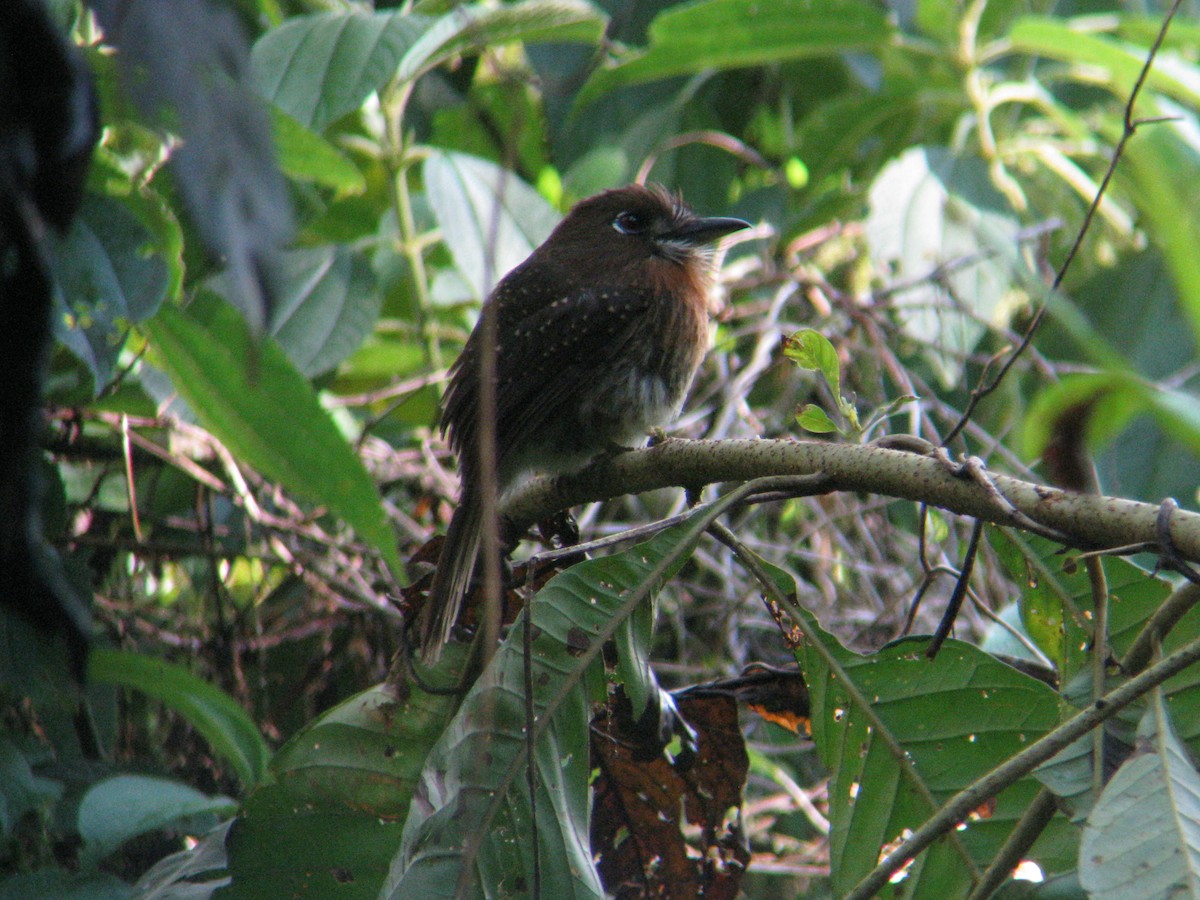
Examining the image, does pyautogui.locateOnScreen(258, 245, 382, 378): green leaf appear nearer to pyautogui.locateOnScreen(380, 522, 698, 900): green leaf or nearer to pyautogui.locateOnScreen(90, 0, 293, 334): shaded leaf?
pyautogui.locateOnScreen(380, 522, 698, 900): green leaf

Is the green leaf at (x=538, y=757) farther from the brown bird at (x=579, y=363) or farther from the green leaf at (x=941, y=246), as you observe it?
the green leaf at (x=941, y=246)

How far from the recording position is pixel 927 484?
1.22m

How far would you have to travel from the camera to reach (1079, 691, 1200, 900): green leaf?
1115 millimetres

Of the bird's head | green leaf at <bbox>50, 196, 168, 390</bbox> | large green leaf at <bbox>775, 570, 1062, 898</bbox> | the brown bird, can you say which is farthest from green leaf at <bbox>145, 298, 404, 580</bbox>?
the bird's head

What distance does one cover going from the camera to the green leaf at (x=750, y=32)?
3408mm

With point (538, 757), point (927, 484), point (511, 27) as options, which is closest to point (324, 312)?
point (511, 27)

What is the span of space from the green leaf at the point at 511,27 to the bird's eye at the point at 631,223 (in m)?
0.48

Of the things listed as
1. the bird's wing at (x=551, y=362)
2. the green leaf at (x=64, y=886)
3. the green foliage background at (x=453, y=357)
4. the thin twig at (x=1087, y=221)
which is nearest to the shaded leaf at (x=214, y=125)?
the green foliage background at (x=453, y=357)

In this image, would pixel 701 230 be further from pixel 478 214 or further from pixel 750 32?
pixel 750 32

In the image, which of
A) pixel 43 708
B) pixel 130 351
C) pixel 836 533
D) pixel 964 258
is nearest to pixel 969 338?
pixel 964 258

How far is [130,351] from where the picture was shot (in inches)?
110

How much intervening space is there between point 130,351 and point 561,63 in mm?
1727

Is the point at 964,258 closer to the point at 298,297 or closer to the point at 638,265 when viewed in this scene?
the point at 638,265

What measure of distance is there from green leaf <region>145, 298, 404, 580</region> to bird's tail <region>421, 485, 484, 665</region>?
0.28 feet
